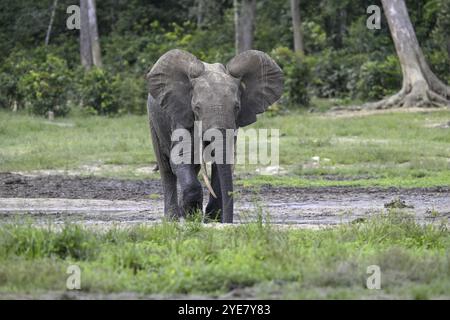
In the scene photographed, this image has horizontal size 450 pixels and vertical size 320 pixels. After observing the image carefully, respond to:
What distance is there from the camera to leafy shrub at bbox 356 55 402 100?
31109 mm

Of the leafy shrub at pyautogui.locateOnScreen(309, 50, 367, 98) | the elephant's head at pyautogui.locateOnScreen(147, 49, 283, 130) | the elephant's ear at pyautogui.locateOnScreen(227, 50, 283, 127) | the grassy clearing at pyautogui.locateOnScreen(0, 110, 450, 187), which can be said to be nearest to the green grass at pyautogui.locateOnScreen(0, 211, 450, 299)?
the elephant's head at pyautogui.locateOnScreen(147, 49, 283, 130)

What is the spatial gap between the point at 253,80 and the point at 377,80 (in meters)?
18.6

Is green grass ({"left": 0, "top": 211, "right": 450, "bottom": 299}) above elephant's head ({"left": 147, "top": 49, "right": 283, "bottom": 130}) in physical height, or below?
below

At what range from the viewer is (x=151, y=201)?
16.5m

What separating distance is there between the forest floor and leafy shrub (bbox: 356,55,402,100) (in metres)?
2.88

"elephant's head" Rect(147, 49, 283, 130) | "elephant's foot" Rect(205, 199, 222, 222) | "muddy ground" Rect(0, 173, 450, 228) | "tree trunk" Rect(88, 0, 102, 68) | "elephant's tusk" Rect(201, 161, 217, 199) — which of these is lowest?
"muddy ground" Rect(0, 173, 450, 228)

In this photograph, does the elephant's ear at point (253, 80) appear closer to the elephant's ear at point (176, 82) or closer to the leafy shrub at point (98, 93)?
the elephant's ear at point (176, 82)

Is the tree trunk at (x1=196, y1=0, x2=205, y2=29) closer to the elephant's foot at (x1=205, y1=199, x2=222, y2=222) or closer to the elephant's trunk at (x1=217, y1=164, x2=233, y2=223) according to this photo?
the elephant's foot at (x1=205, y1=199, x2=222, y2=222)

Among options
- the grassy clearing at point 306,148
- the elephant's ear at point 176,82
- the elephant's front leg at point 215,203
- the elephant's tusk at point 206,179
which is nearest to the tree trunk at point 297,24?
the grassy clearing at point 306,148

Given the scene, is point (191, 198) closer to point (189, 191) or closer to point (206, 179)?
point (189, 191)

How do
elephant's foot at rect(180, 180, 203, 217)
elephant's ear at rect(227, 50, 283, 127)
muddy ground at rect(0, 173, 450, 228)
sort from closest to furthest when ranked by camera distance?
elephant's foot at rect(180, 180, 203, 217), elephant's ear at rect(227, 50, 283, 127), muddy ground at rect(0, 173, 450, 228)

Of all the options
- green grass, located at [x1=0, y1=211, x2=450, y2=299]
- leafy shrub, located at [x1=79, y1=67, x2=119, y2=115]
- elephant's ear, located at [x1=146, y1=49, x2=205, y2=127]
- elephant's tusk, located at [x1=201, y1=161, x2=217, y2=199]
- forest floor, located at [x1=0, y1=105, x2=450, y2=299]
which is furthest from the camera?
leafy shrub, located at [x1=79, y1=67, x2=119, y2=115]

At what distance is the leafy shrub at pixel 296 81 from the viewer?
2992 centimetres

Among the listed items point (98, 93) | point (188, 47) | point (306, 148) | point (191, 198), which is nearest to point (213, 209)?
point (191, 198)
